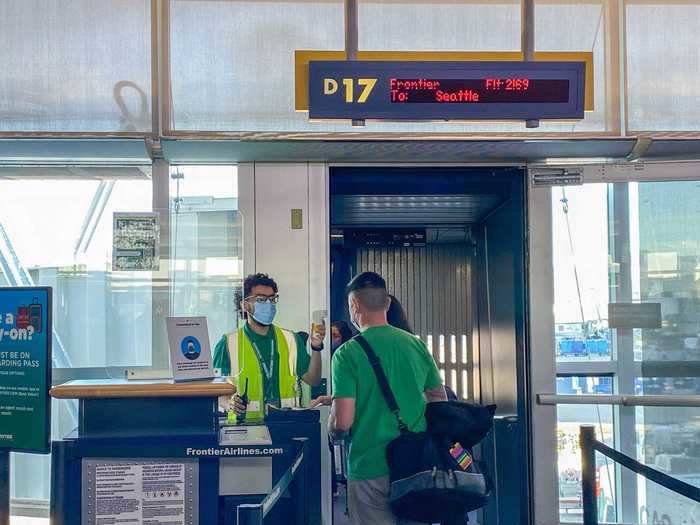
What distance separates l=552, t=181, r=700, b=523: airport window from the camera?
4938 millimetres

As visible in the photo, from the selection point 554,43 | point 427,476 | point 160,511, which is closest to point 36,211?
point 160,511

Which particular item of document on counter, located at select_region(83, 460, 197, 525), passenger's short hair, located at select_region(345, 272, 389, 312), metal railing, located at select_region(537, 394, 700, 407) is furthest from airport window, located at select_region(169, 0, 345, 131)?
document on counter, located at select_region(83, 460, 197, 525)

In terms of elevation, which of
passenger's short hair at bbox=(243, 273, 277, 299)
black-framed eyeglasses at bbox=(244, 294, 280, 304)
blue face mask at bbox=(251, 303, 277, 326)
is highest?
passenger's short hair at bbox=(243, 273, 277, 299)

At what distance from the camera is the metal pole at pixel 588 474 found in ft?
13.5

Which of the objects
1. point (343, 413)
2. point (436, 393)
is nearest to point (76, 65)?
point (343, 413)

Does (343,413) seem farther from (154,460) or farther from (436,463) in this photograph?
(154,460)

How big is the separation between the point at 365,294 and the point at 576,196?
1716 millimetres

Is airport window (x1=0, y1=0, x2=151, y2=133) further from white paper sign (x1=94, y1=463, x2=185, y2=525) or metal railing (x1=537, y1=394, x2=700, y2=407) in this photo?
metal railing (x1=537, y1=394, x2=700, y2=407)

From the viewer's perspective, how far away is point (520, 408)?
505 centimetres

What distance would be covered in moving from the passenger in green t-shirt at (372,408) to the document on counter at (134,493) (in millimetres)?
747

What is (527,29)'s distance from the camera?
493cm

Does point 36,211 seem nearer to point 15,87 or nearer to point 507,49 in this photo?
point 15,87

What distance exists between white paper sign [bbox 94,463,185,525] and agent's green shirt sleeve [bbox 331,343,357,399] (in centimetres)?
76

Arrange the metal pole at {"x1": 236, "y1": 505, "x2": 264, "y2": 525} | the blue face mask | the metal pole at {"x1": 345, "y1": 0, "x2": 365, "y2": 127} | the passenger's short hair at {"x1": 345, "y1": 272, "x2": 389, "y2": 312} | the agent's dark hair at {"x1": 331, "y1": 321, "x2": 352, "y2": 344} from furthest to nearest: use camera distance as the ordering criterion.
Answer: the agent's dark hair at {"x1": 331, "y1": 321, "x2": 352, "y2": 344}
the metal pole at {"x1": 345, "y1": 0, "x2": 365, "y2": 127}
the blue face mask
the passenger's short hair at {"x1": 345, "y1": 272, "x2": 389, "y2": 312}
the metal pole at {"x1": 236, "y1": 505, "x2": 264, "y2": 525}
